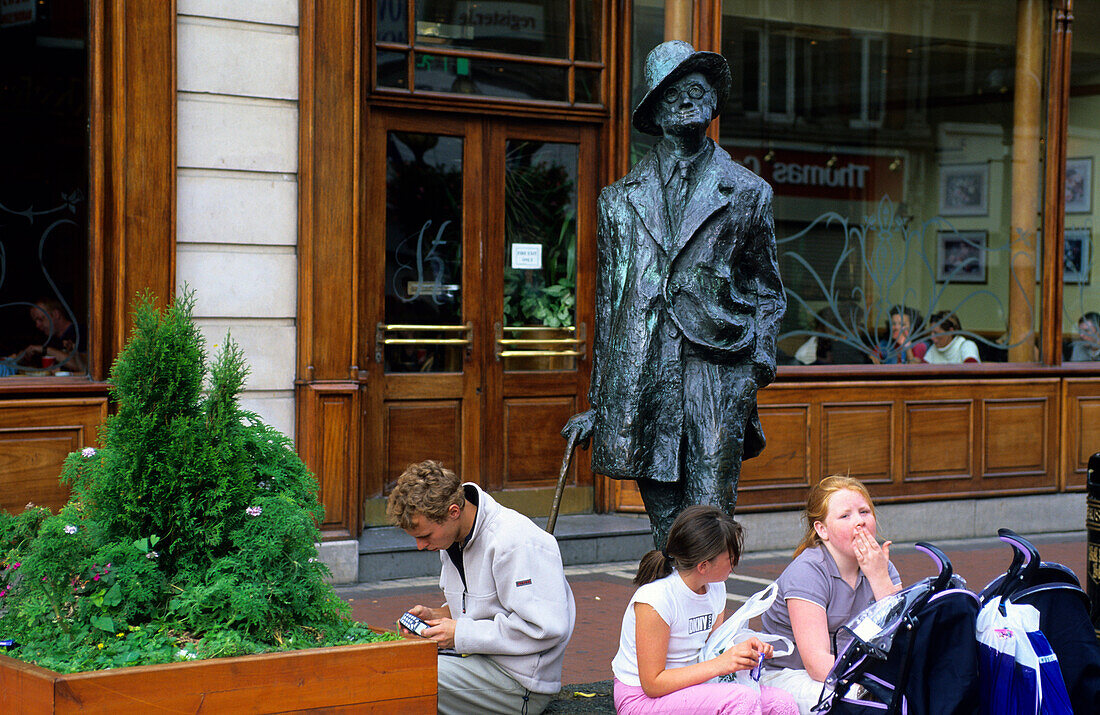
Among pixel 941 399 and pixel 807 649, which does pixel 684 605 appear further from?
pixel 941 399

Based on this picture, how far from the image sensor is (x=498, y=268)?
817cm

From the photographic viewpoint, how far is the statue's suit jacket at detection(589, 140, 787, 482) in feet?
15.3

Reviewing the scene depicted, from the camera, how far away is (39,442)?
665 cm

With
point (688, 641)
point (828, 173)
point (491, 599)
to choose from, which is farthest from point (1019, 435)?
point (491, 599)

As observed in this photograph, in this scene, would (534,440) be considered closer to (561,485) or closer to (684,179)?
(561,485)

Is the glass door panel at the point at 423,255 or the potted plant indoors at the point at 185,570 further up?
the glass door panel at the point at 423,255

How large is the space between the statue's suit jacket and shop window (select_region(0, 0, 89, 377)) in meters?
3.68

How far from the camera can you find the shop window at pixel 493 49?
307 inches

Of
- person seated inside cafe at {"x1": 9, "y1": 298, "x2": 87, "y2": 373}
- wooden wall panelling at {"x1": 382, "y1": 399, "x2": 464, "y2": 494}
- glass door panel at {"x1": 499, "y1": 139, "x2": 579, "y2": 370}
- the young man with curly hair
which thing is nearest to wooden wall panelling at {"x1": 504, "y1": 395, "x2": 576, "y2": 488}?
glass door panel at {"x1": 499, "y1": 139, "x2": 579, "y2": 370}

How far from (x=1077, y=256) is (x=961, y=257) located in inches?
44.6

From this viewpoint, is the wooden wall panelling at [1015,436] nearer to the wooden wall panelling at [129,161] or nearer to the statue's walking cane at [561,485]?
the statue's walking cane at [561,485]

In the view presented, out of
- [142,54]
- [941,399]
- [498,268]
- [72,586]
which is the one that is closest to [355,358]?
[498,268]

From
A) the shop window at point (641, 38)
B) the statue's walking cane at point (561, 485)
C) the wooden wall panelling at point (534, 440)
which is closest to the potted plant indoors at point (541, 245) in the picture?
the wooden wall panelling at point (534, 440)

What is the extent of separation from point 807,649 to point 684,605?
453mm
